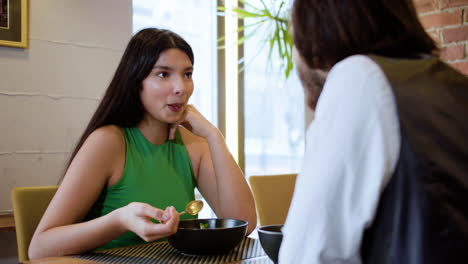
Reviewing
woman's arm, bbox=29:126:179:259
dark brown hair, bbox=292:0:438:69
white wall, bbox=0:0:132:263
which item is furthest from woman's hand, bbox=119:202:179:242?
white wall, bbox=0:0:132:263

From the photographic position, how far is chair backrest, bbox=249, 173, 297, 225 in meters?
2.24

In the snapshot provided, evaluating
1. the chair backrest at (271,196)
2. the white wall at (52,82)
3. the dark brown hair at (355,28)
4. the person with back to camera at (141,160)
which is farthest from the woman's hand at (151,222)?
the white wall at (52,82)

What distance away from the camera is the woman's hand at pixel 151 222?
1.09 metres

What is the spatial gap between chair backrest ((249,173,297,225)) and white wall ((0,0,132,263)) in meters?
1.14

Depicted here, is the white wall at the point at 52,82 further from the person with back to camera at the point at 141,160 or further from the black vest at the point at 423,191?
the black vest at the point at 423,191

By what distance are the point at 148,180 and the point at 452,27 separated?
2.16 m

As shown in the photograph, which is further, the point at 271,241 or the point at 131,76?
the point at 131,76

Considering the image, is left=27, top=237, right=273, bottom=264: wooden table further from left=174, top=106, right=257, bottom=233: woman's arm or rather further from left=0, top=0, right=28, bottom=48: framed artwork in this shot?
left=0, top=0, right=28, bottom=48: framed artwork

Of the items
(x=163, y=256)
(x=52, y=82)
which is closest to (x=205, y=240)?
(x=163, y=256)

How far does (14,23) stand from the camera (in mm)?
2613

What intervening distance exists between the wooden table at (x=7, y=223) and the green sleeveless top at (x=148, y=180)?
0.83m

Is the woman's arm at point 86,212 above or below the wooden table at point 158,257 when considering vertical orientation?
above

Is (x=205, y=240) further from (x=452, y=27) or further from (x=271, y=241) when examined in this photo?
(x=452, y=27)

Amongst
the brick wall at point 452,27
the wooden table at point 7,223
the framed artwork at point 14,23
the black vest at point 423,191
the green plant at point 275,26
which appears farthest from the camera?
the green plant at point 275,26
